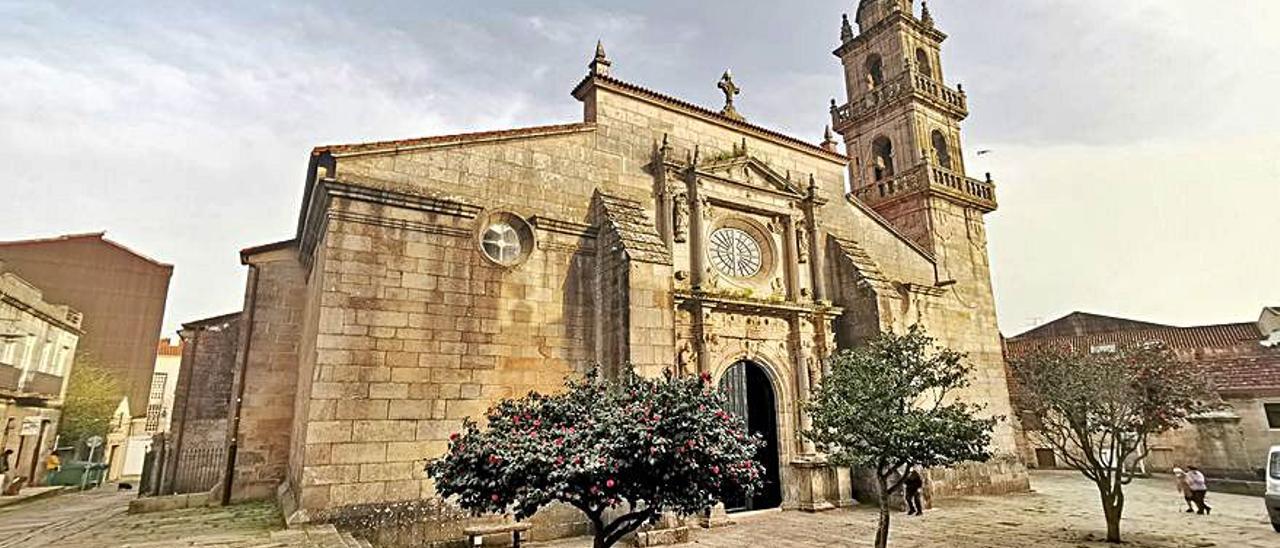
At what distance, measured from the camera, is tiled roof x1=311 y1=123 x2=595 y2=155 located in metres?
10.2

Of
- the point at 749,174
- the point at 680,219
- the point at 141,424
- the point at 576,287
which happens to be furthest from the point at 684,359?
the point at 141,424

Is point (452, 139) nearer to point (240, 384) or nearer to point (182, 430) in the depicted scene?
point (240, 384)

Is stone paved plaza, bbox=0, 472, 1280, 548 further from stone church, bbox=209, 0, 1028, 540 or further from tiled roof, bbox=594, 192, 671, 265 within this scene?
tiled roof, bbox=594, 192, 671, 265

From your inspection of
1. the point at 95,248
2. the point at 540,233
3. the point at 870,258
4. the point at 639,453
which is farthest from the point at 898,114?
A: the point at 95,248

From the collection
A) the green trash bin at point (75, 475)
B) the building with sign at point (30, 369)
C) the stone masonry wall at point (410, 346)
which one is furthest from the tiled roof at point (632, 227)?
the green trash bin at point (75, 475)

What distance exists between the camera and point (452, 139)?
11.2 m

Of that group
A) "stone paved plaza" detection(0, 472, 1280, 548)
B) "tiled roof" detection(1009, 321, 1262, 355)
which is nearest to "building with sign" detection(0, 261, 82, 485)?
"stone paved plaza" detection(0, 472, 1280, 548)

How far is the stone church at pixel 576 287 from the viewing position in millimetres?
9562

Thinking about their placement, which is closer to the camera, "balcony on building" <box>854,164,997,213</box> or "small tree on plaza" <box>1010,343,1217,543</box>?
"small tree on plaza" <box>1010,343,1217,543</box>

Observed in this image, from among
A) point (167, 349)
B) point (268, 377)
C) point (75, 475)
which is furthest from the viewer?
point (167, 349)

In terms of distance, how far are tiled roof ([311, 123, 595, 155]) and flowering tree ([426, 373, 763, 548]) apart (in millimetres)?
6249

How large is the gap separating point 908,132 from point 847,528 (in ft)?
46.1

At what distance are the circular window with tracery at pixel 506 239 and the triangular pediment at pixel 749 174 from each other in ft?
15.6

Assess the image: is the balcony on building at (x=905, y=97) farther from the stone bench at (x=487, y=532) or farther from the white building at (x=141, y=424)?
the white building at (x=141, y=424)
